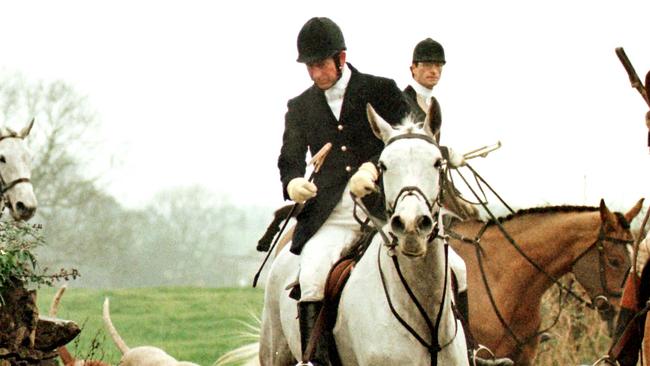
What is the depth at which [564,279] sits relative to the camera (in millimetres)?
13164

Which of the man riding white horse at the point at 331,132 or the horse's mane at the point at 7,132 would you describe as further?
the horse's mane at the point at 7,132

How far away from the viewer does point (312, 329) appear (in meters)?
7.43

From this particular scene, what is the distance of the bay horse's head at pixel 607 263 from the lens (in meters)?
10.3

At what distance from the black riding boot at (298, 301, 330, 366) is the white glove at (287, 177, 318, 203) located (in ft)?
2.00

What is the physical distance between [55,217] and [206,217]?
13237 mm

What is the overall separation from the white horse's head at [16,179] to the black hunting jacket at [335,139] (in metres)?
8.02

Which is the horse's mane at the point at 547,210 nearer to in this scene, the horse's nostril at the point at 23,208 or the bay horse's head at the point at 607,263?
the bay horse's head at the point at 607,263

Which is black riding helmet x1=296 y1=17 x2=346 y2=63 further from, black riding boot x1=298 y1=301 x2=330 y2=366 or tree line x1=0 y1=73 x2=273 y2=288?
tree line x1=0 y1=73 x2=273 y2=288

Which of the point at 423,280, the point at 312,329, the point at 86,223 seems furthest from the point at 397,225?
the point at 86,223

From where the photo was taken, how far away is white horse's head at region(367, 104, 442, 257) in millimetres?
6211

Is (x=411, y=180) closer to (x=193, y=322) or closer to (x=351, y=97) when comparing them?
(x=351, y=97)

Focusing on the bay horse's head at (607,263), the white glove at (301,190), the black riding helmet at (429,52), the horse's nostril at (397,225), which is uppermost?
the black riding helmet at (429,52)

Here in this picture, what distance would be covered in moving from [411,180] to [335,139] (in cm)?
157

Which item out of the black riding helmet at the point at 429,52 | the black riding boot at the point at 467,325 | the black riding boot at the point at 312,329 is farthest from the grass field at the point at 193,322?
the black riding boot at the point at 312,329
